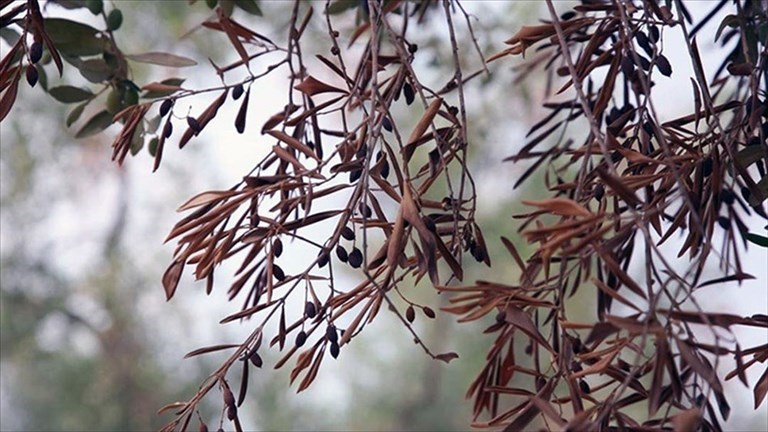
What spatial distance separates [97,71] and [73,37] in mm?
33

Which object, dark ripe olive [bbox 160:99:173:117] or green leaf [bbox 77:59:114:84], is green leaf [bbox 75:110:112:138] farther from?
dark ripe olive [bbox 160:99:173:117]

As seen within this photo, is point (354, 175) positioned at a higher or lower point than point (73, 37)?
lower

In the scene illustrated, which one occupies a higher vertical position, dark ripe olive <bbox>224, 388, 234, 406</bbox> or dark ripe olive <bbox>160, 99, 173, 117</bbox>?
dark ripe olive <bbox>160, 99, 173, 117</bbox>

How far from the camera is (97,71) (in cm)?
74

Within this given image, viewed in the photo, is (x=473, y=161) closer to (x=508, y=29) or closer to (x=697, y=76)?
(x=508, y=29)

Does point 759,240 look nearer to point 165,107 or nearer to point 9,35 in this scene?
point 165,107

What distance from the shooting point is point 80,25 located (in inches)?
28.3

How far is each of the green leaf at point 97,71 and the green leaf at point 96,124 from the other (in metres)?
0.04

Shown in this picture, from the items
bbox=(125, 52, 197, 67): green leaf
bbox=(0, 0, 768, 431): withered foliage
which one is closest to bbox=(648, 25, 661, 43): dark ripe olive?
bbox=(0, 0, 768, 431): withered foliage

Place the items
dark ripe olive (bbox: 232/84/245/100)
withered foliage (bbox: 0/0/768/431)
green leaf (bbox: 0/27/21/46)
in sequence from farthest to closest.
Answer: green leaf (bbox: 0/27/21/46)
dark ripe olive (bbox: 232/84/245/100)
withered foliage (bbox: 0/0/768/431)

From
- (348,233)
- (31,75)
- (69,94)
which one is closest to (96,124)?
(69,94)

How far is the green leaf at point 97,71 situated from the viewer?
2.41 feet

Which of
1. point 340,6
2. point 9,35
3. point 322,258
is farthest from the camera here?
point 340,6

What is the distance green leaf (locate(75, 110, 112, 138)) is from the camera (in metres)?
0.78
